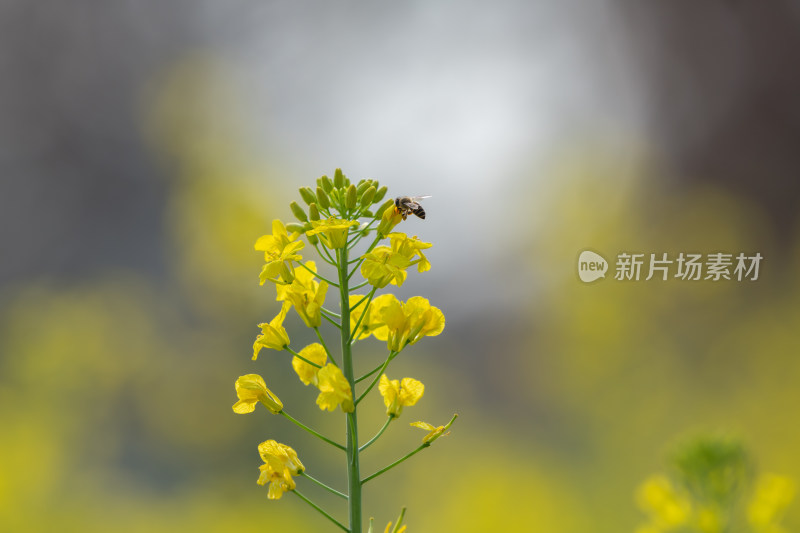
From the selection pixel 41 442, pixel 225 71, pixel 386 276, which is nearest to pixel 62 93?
pixel 225 71

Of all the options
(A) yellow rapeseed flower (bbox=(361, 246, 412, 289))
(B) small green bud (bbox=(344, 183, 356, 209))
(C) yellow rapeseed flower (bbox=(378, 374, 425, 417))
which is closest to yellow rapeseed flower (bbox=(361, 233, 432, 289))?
(A) yellow rapeseed flower (bbox=(361, 246, 412, 289))

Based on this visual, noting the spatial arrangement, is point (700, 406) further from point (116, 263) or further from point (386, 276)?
point (116, 263)

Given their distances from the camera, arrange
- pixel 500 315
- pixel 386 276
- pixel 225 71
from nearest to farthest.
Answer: pixel 386 276 < pixel 500 315 < pixel 225 71

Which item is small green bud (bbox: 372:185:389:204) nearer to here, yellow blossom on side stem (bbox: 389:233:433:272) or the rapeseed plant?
the rapeseed plant

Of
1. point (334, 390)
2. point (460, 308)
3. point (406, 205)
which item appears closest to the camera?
point (334, 390)

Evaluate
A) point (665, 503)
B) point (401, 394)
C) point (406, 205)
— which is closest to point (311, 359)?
point (401, 394)

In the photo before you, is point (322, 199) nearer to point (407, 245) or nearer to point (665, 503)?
point (407, 245)
